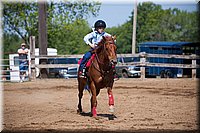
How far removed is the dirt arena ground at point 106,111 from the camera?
642 cm

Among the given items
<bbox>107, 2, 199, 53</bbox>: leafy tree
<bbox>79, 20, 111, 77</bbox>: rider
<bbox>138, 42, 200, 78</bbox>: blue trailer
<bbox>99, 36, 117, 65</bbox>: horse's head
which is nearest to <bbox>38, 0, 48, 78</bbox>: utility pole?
<bbox>138, 42, 200, 78</bbox>: blue trailer

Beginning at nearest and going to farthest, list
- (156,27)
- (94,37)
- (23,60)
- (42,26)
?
(94,37)
(23,60)
(42,26)
(156,27)

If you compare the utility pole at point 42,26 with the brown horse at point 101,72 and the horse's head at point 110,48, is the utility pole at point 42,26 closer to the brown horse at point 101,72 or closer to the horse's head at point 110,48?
the brown horse at point 101,72

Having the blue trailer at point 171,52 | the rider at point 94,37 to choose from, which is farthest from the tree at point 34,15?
the rider at point 94,37

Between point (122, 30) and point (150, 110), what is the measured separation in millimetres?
38910

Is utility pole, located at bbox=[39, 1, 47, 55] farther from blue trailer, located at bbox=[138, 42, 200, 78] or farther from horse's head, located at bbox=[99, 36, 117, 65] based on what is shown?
horse's head, located at bbox=[99, 36, 117, 65]

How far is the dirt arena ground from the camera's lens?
253 inches

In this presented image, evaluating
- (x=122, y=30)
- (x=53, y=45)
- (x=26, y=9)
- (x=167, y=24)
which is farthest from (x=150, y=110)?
(x=167, y=24)

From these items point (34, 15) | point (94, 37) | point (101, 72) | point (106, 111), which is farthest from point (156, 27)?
point (101, 72)

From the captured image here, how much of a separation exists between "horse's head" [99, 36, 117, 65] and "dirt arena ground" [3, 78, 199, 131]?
4.04ft

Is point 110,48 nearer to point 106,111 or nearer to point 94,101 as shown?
point 94,101

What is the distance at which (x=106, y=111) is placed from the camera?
8336 millimetres

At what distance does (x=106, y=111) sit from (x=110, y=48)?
2.06 m

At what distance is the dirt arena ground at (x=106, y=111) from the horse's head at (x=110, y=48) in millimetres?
1231
